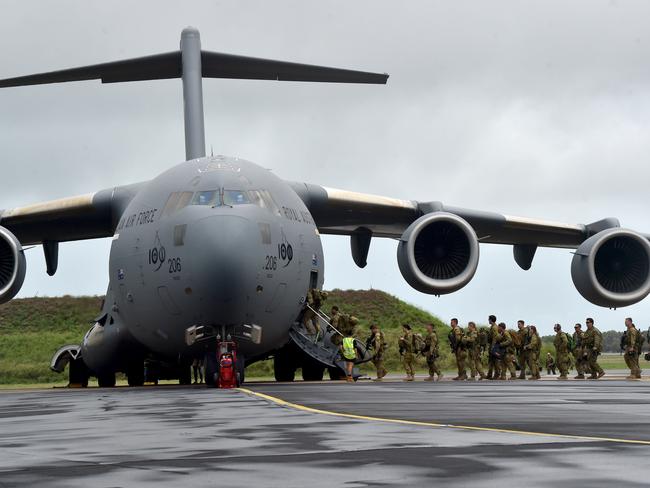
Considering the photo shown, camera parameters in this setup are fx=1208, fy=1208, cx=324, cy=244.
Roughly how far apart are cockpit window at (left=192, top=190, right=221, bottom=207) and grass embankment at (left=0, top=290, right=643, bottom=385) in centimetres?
1667

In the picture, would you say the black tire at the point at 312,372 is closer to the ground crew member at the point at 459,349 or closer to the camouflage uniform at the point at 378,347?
the camouflage uniform at the point at 378,347

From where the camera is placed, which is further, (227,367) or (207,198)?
(207,198)

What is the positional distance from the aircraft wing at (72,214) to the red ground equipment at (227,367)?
5.08 metres

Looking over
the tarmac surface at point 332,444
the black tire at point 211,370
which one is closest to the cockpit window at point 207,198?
the black tire at point 211,370

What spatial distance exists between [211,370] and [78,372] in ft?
22.4

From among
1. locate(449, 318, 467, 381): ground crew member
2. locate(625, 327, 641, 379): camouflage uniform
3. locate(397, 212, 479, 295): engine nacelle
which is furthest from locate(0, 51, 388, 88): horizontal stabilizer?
locate(625, 327, 641, 379): camouflage uniform

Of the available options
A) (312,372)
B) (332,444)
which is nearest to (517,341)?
(312,372)

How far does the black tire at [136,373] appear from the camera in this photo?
20864 millimetres

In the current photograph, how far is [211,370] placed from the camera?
16.5 metres

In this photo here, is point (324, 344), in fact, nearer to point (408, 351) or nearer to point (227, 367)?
point (408, 351)

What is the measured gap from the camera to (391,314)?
4303 cm

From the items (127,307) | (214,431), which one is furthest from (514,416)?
(127,307)

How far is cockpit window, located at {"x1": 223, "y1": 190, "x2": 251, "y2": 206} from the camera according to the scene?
16.9 meters

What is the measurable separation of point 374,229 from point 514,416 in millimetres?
14775
